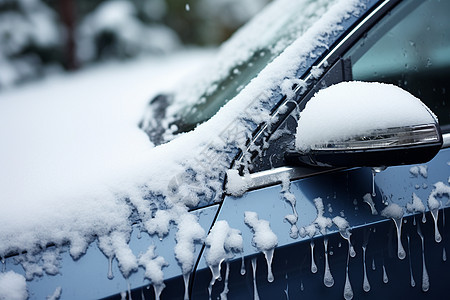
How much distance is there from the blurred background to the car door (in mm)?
9291

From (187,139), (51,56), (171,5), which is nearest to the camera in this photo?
(187,139)

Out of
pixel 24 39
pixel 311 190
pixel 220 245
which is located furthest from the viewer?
pixel 24 39

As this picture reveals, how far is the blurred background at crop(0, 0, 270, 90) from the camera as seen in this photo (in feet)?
33.9

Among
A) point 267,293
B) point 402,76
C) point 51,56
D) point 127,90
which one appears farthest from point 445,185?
→ point 51,56

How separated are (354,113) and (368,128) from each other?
2.2 inches

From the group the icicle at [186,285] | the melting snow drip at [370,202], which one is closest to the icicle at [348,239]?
the melting snow drip at [370,202]

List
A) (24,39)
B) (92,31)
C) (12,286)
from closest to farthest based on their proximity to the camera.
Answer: (12,286)
(24,39)
(92,31)

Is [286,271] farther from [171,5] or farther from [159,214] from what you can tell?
[171,5]

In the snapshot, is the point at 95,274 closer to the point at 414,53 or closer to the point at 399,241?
the point at 399,241

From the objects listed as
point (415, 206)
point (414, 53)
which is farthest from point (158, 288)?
point (414, 53)

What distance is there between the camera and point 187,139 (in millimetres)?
1323

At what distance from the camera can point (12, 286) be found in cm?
110

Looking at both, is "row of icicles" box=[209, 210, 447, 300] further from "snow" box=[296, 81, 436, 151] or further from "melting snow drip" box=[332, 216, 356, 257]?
"snow" box=[296, 81, 436, 151]

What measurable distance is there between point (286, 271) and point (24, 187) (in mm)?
788
